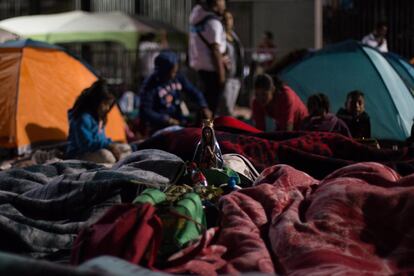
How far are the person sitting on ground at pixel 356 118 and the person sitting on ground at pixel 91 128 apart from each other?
197cm

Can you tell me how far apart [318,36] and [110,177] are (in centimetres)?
1287

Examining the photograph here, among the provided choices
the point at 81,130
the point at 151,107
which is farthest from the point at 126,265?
the point at 151,107

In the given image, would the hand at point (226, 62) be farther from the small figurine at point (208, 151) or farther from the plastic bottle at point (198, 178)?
the plastic bottle at point (198, 178)

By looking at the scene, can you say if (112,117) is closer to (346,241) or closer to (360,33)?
(346,241)

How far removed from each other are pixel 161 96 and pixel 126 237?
18.2ft

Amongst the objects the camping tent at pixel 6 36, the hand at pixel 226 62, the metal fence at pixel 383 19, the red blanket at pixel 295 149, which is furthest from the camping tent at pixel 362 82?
the metal fence at pixel 383 19

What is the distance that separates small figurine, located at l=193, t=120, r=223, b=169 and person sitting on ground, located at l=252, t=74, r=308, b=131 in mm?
2759

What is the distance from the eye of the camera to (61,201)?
4.32m

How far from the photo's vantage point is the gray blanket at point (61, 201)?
4.13m

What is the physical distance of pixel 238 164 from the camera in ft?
16.1

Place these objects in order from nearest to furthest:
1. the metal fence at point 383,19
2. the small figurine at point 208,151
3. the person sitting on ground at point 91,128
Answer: the small figurine at point 208,151
the person sitting on ground at point 91,128
the metal fence at point 383,19

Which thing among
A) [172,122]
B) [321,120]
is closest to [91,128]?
[172,122]

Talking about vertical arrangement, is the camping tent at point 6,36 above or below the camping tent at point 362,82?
above

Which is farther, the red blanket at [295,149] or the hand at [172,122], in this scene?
the hand at [172,122]
